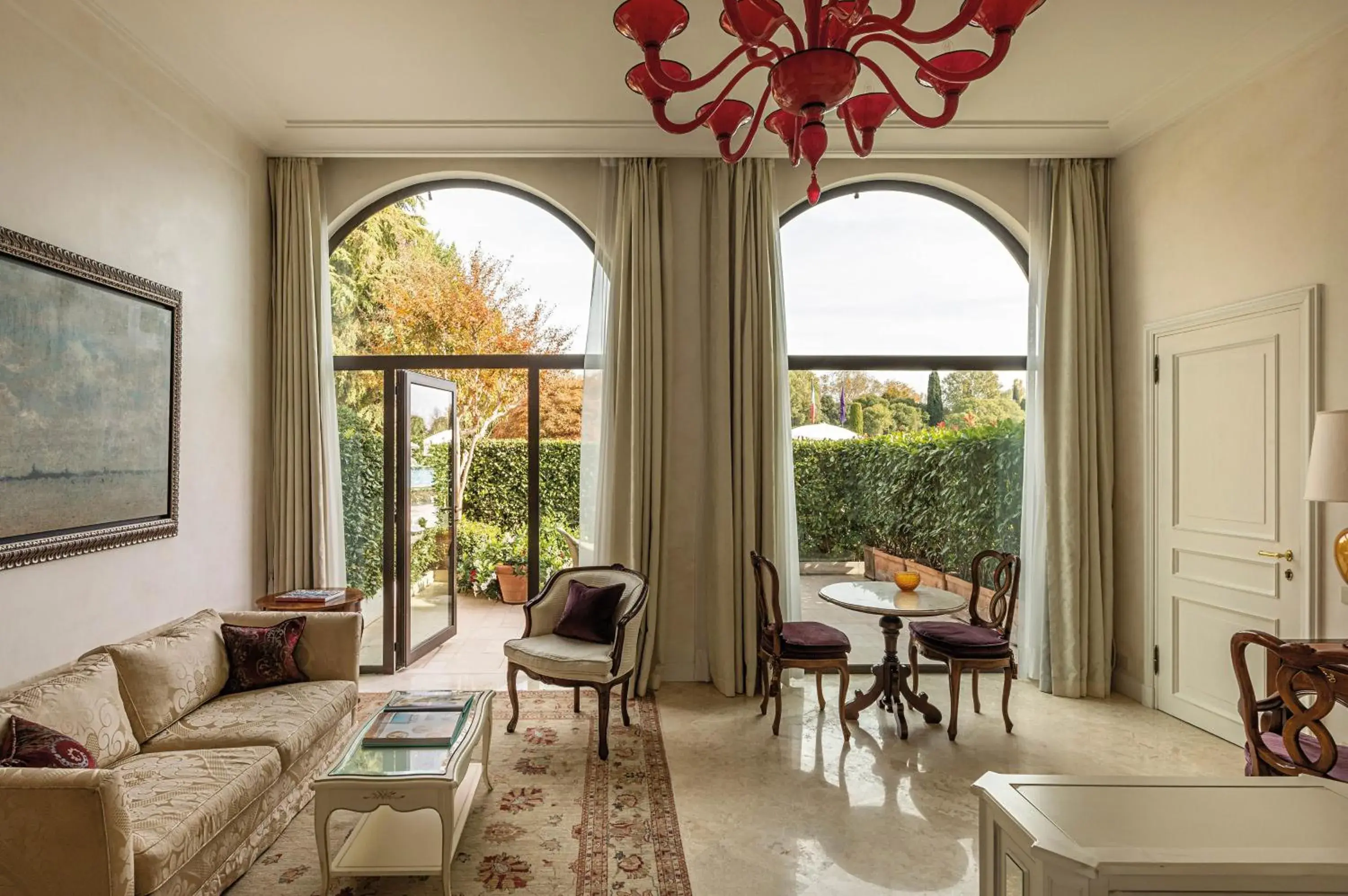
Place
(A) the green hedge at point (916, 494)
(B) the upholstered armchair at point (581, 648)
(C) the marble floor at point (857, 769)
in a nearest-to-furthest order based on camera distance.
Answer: (C) the marble floor at point (857, 769) < (B) the upholstered armchair at point (581, 648) < (A) the green hedge at point (916, 494)

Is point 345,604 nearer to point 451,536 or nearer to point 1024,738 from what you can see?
point 451,536

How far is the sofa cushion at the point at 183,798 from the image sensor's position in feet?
6.14

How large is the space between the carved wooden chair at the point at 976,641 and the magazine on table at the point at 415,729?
2.39 metres

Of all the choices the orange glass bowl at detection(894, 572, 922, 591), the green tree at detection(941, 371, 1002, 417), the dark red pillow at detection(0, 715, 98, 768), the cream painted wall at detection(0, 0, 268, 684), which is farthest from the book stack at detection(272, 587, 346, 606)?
the green tree at detection(941, 371, 1002, 417)

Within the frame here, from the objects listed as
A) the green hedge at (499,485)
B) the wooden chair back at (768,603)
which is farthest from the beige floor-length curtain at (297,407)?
the wooden chair back at (768,603)

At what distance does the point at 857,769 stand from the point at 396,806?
2013 millimetres

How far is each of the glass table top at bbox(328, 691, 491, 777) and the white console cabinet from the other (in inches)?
64.5

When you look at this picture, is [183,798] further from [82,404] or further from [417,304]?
[417,304]

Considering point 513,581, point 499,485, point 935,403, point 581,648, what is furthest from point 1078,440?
point 499,485

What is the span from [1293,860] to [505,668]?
13.2 feet

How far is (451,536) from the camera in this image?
16.2 ft

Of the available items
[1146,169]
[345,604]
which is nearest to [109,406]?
[345,604]

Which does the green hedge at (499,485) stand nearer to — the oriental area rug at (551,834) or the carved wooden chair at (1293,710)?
the oriental area rug at (551,834)

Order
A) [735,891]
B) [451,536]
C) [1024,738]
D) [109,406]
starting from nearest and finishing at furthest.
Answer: [735,891] → [109,406] → [1024,738] → [451,536]
